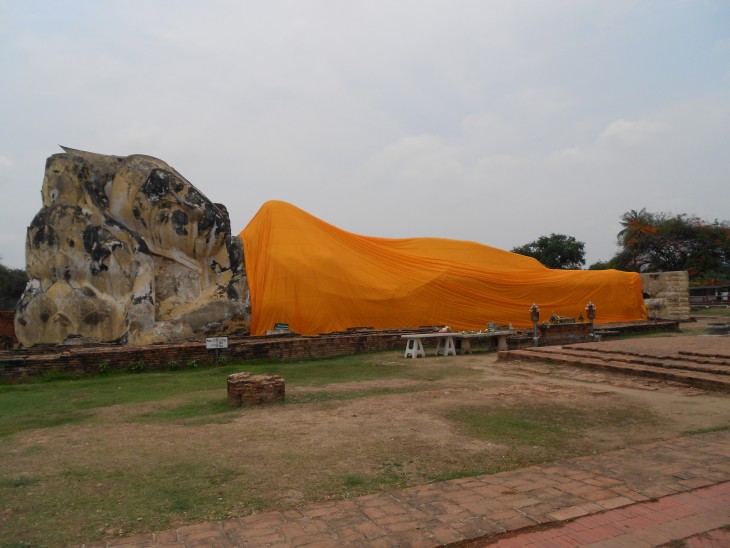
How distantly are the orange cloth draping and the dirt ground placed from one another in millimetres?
9105

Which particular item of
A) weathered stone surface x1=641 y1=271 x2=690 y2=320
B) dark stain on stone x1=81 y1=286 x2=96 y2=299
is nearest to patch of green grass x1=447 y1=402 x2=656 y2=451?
dark stain on stone x1=81 y1=286 x2=96 y2=299

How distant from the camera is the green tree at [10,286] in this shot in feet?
93.9

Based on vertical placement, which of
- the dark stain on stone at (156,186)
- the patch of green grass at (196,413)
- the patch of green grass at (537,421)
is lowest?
the patch of green grass at (537,421)

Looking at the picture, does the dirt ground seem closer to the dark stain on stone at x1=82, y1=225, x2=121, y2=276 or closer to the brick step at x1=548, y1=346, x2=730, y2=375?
the brick step at x1=548, y1=346, x2=730, y2=375

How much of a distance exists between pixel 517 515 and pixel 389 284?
14.3m

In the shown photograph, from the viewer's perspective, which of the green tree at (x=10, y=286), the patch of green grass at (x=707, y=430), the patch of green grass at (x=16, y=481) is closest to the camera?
the patch of green grass at (x=16, y=481)

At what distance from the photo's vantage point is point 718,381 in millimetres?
6312

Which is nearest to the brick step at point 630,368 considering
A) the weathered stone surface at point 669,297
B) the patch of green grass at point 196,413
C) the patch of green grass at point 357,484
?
the patch of green grass at point 357,484

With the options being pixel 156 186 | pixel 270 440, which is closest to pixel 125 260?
pixel 156 186

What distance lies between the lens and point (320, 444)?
429 cm

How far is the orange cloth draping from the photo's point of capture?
51.9ft

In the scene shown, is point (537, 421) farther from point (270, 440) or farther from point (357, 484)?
point (270, 440)

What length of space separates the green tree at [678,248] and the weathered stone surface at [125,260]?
2922 cm

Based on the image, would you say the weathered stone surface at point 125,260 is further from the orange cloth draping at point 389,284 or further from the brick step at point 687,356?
the brick step at point 687,356
